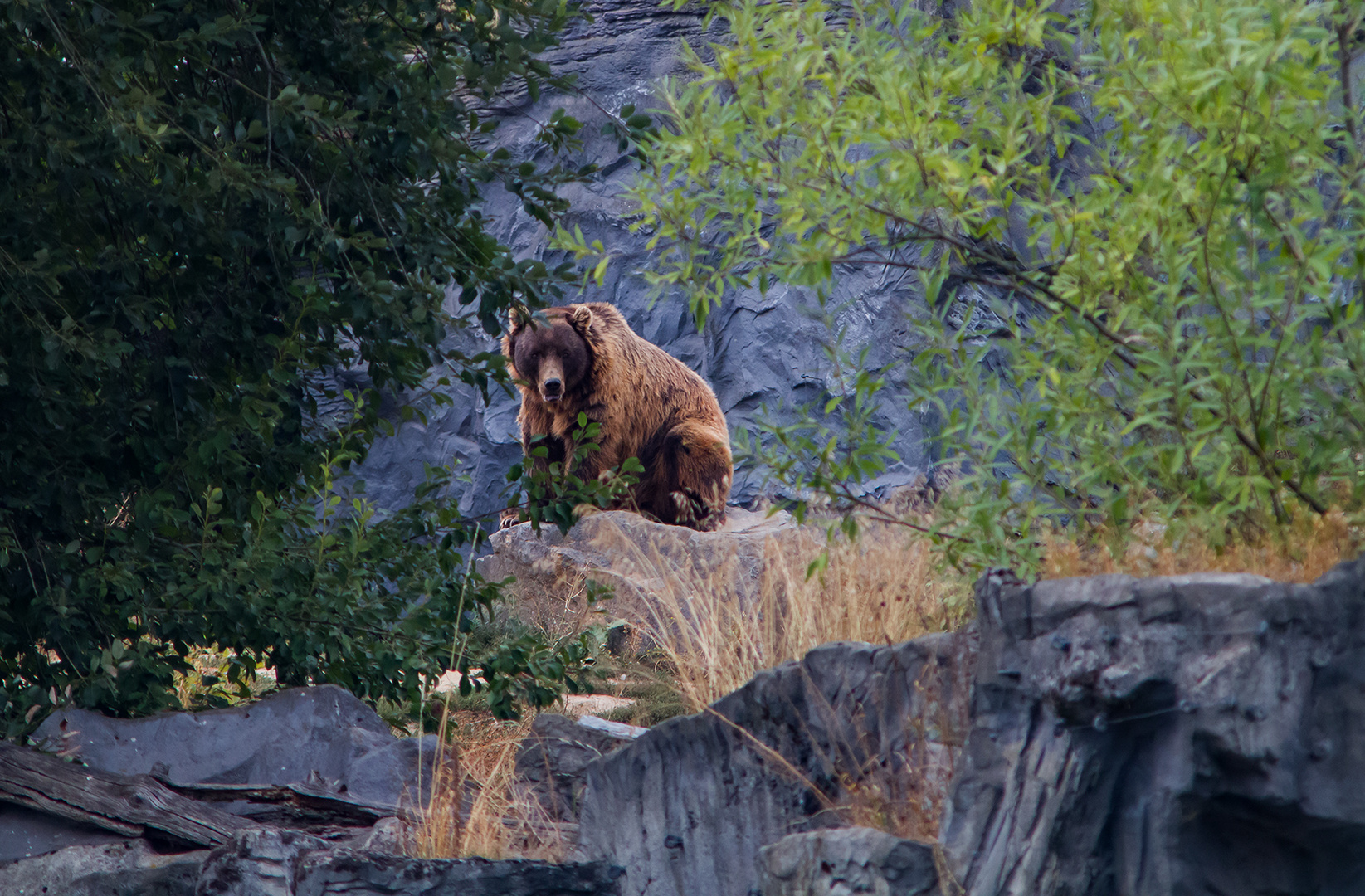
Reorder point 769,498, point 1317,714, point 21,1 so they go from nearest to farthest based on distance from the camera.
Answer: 1. point 1317,714
2. point 21,1
3. point 769,498

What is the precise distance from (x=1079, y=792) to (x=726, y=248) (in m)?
1.40

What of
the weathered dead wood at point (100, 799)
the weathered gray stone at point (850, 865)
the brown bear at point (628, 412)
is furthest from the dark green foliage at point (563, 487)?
the brown bear at point (628, 412)

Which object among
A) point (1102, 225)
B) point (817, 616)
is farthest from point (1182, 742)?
point (817, 616)

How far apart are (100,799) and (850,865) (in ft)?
7.09

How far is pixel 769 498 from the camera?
31.3 feet

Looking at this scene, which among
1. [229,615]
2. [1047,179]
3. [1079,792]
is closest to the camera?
[1079,792]

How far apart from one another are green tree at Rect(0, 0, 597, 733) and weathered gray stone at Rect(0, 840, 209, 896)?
1.32ft

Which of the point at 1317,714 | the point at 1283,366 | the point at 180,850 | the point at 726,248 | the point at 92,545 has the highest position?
the point at 726,248

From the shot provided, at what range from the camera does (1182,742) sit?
1878mm

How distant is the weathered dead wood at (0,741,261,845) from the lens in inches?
120

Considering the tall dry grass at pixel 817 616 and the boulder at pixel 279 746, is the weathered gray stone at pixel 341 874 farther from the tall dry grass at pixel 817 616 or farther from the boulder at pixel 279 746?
the tall dry grass at pixel 817 616

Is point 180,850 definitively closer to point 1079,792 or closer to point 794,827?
point 794,827

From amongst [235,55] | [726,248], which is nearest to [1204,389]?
[726,248]

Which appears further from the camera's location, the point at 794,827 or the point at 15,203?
the point at 15,203
